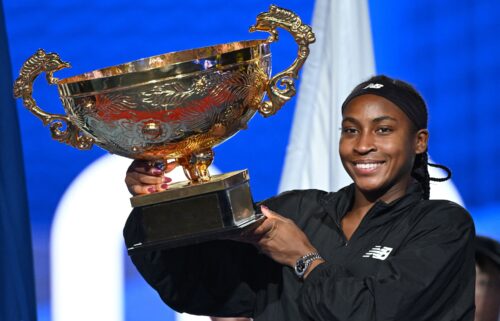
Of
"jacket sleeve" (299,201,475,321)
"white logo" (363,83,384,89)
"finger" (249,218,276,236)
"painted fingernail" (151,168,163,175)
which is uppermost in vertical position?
"white logo" (363,83,384,89)

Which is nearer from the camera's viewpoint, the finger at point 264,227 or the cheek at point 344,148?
the finger at point 264,227

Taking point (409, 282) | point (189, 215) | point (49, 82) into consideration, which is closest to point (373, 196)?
point (409, 282)

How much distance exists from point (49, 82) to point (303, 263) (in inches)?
23.3

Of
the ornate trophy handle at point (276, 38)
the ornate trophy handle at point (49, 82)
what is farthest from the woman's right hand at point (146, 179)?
the ornate trophy handle at point (276, 38)

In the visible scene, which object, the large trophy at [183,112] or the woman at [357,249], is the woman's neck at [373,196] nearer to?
the woman at [357,249]

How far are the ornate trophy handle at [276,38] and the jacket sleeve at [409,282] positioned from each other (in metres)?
0.33

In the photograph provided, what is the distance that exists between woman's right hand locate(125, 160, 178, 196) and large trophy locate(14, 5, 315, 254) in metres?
0.02

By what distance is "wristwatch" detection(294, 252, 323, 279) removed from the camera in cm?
171

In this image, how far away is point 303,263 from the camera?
1714 mm

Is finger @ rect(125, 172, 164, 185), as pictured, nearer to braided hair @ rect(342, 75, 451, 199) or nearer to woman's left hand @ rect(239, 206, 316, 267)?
woman's left hand @ rect(239, 206, 316, 267)

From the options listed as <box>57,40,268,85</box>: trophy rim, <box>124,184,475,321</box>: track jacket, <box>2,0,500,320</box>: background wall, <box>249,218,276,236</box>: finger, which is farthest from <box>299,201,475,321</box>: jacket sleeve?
<box>2,0,500,320</box>: background wall

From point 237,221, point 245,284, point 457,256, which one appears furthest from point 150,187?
point 457,256

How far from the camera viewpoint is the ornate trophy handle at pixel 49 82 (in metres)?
1.78

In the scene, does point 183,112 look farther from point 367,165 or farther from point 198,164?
point 367,165
